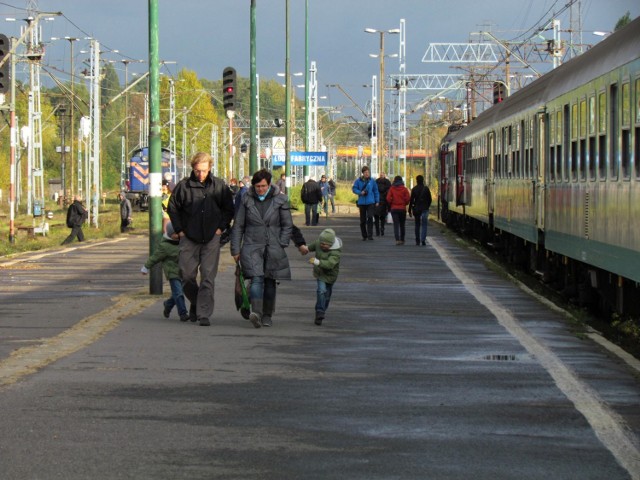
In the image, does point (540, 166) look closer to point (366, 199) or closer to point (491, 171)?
point (491, 171)

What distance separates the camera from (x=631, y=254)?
13.4m

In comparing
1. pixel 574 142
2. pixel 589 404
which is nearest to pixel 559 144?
pixel 574 142

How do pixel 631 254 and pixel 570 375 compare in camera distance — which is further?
pixel 631 254

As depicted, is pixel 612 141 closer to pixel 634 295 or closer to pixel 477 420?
pixel 634 295

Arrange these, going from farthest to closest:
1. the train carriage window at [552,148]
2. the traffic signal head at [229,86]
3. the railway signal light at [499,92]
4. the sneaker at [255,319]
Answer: the railway signal light at [499,92], the traffic signal head at [229,86], the train carriage window at [552,148], the sneaker at [255,319]

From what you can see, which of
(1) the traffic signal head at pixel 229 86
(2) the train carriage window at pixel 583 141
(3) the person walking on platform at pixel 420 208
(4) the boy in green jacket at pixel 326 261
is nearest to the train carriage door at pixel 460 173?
(3) the person walking on platform at pixel 420 208

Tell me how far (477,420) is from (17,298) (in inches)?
452

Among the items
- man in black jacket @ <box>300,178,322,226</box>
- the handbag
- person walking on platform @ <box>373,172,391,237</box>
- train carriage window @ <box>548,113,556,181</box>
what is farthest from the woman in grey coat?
man in black jacket @ <box>300,178,322,226</box>

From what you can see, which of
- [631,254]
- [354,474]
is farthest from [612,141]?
[354,474]

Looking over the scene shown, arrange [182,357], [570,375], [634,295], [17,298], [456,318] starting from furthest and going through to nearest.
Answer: [17,298] < [456,318] < [634,295] < [182,357] < [570,375]

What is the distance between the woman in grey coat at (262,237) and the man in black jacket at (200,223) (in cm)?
28

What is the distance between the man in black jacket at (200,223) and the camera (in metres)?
15.9

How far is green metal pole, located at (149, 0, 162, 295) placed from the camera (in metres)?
19.9

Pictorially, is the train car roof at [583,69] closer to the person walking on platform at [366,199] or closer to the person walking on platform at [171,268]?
the person walking on platform at [171,268]
